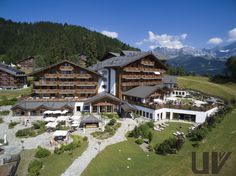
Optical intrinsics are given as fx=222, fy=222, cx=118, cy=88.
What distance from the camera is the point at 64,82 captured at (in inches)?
2272

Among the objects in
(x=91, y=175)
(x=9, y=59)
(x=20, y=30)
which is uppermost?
(x=20, y=30)

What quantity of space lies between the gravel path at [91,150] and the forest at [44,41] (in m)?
78.1

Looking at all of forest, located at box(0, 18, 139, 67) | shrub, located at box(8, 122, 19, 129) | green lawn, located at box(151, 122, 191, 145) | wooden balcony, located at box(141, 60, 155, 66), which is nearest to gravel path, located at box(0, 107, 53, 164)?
shrub, located at box(8, 122, 19, 129)

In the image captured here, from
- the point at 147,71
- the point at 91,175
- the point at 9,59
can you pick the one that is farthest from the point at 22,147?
the point at 9,59

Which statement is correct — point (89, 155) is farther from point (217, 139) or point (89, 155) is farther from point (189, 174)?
point (217, 139)

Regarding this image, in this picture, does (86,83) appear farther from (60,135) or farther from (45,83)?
(60,135)

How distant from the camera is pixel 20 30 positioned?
180625 millimetres

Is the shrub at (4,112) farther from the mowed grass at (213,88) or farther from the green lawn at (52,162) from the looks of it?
the mowed grass at (213,88)

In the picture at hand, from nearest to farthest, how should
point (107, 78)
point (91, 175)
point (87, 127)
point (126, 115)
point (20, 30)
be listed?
point (91, 175) < point (87, 127) < point (126, 115) < point (107, 78) < point (20, 30)

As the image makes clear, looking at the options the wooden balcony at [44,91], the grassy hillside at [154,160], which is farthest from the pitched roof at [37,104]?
the grassy hillside at [154,160]

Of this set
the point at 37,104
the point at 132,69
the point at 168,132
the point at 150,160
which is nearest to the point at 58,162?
the point at 150,160

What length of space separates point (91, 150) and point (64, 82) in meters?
29.5

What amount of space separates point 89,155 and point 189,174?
13.1 metres

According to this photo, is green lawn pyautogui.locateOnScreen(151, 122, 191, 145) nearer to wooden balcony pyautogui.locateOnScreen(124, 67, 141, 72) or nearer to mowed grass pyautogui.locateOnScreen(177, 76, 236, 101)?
wooden balcony pyautogui.locateOnScreen(124, 67, 141, 72)
